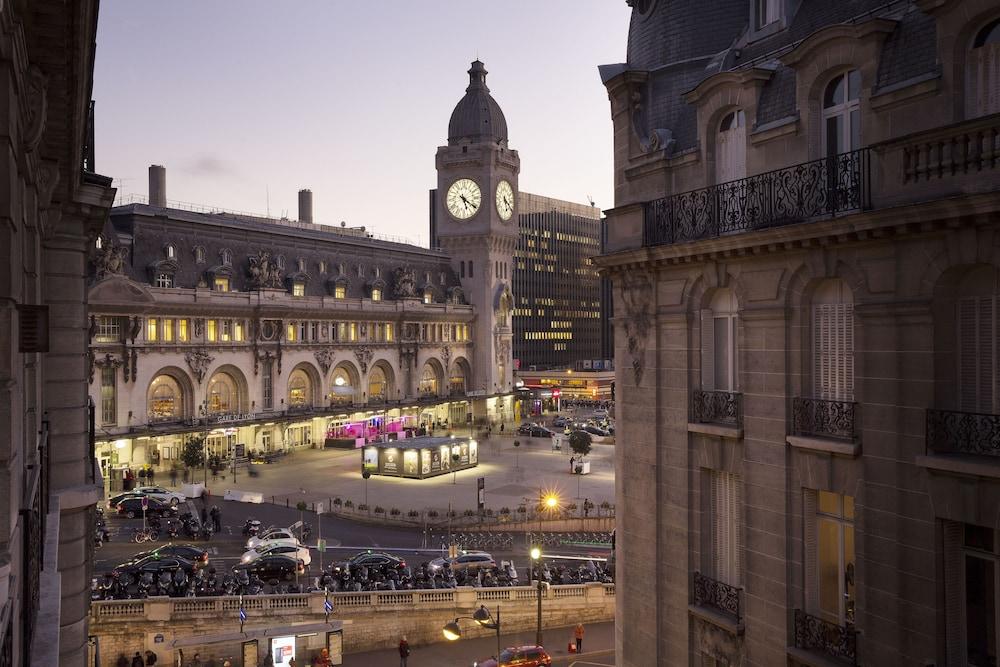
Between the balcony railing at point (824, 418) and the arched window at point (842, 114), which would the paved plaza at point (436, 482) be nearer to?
the balcony railing at point (824, 418)

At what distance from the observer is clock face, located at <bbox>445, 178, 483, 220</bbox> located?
107625 millimetres

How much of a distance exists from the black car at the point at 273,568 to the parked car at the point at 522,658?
41.4 feet

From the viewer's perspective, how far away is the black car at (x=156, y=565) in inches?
1423

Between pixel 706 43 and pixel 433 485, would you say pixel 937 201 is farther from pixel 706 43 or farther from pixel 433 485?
pixel 433 485

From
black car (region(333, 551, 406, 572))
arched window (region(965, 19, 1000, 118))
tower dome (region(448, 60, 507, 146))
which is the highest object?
tower dome (region(448, 60, 507, 146))

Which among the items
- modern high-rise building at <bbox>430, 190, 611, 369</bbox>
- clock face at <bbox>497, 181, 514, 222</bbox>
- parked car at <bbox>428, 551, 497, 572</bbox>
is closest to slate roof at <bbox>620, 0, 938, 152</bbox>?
parked car at <bbox>428, 551, 497, 572</bbox>

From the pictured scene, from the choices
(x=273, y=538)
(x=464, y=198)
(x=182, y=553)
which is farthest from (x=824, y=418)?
(x=464, y=198)

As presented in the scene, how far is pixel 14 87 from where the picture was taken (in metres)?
7.27

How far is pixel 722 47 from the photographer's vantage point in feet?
57.1

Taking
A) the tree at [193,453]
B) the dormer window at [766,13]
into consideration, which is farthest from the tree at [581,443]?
the dormer window at [766,13]

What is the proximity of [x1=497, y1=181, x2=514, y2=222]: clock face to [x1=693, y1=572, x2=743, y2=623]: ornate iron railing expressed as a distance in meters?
94.0

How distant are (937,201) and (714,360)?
574 cm

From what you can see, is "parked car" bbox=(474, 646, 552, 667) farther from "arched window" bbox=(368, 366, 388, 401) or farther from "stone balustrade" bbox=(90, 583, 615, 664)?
"arched window" bbox=(368, 366, 388, 401)

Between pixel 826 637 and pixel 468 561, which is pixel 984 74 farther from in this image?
pixel 468 561
